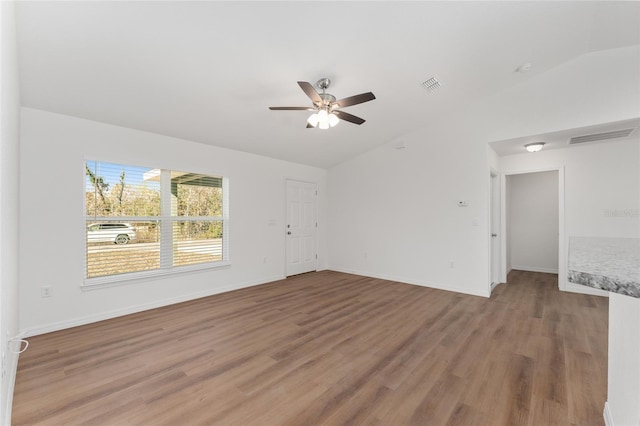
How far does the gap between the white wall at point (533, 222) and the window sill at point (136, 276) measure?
22.0ft

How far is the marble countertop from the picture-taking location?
74cm

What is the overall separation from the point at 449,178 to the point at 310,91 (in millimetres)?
3377

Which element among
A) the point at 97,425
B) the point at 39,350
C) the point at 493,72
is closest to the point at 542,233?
the point at 493,72

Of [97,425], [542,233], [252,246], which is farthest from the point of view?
[542,233]

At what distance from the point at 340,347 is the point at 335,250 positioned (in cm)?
393

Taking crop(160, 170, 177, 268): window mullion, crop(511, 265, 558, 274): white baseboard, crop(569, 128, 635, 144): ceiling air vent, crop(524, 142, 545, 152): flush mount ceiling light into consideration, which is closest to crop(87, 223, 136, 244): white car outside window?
crop(160, 170, 177, 268): window mullion

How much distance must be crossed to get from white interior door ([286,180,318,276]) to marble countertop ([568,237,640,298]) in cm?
510

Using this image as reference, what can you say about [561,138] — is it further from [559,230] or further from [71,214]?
[71,214]

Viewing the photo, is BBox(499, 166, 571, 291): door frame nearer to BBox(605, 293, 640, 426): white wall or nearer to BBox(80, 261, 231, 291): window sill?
BBox(605, 293, 640, 426): white wall

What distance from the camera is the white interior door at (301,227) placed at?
5957 mm

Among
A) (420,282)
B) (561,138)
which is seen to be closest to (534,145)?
(561,138)

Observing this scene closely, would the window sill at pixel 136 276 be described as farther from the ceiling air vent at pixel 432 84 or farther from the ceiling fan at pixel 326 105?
the ceiling air vent at pixel 432 84

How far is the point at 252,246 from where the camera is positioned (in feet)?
16.9

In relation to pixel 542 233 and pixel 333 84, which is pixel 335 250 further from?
pixel 542 233
